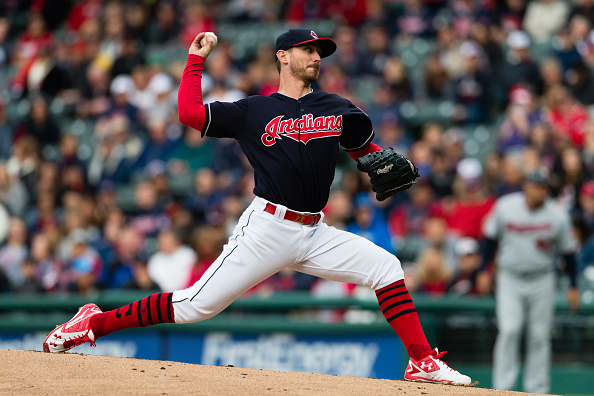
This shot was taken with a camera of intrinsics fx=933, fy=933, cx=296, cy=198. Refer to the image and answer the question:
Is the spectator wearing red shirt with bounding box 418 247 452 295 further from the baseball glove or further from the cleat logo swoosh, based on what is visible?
the cleat logo swoosh

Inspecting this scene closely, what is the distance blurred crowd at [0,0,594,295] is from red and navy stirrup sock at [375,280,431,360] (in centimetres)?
338

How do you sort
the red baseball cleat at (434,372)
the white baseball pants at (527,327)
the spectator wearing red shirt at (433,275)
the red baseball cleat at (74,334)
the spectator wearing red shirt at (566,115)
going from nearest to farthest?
1. the red baseball cleat at (434,372)
2. the red baseball cleat at (74,334)
3. the white baseball pants at (527,327)
4. the spectator wearing red shirt at (433,275)
5. the spectator wearing red shirt at (566,115)

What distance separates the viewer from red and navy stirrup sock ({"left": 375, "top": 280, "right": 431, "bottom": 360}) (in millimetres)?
4875

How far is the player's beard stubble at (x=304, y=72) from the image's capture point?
16.0 feet

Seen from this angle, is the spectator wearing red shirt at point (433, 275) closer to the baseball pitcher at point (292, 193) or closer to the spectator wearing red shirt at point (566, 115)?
the spectator wearing red shirt at point (566, 115)

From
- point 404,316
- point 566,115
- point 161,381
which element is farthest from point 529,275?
point 161,381

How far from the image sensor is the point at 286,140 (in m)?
4.72

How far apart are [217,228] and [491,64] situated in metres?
3.83

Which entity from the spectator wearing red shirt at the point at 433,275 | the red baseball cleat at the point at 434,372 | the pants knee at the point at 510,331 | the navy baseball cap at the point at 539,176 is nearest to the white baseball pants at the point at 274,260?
the red baseball cleat at the point at 434,372

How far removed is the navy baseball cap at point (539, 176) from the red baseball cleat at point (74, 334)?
410 centimetres

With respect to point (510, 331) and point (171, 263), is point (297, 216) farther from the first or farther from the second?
point (171, 263)

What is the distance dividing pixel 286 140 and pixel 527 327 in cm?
400

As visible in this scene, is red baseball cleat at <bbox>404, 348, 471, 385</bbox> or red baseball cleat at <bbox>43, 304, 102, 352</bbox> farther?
red baseball cleat at <bbox>43, 304, 102, 352</bbox>

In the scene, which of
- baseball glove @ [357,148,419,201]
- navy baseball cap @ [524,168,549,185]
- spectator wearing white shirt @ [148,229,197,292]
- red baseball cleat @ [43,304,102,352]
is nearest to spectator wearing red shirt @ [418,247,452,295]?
navy baseball cap @ [524,168,549,185]
